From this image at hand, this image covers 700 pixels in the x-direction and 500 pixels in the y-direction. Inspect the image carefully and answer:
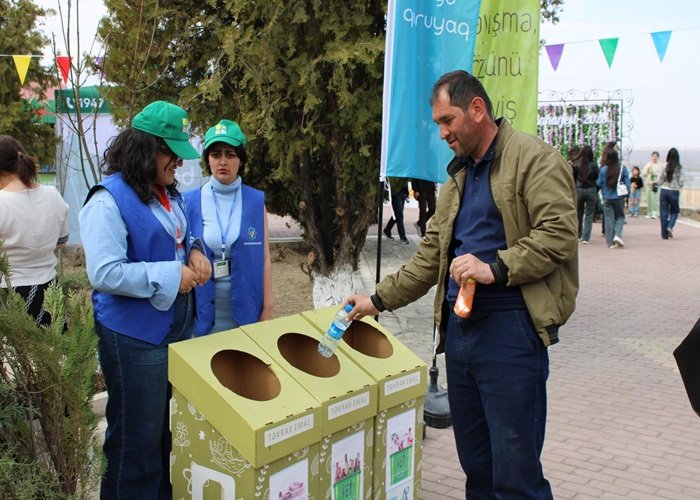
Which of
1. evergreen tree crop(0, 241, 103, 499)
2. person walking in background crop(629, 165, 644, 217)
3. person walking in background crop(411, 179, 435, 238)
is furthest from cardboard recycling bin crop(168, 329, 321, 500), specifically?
person walking in background crop(629, 165, 644, 217)

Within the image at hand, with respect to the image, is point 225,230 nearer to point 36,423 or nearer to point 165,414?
point 165,414

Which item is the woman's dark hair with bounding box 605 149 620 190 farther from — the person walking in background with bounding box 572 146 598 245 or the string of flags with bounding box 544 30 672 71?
the string of flags with bounding box 544 30 672 71

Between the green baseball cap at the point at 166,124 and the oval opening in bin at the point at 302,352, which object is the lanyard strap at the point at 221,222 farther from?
the green baseball cap at the point at 166,124

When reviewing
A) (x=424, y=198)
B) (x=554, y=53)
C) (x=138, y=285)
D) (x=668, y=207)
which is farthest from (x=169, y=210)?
(x=668, y=207)

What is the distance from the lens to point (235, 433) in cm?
242

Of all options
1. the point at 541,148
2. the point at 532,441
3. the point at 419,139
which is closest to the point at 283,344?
the point at 532,441

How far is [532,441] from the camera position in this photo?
107 inches

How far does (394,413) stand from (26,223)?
2.30 meters

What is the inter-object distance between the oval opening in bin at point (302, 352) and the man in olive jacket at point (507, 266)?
0.64m

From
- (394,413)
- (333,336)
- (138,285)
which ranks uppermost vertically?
(138,285)

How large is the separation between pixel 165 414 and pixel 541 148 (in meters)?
1.79

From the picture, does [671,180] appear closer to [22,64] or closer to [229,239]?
[22,64]

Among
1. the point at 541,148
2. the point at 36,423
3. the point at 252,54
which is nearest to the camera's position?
the point at 36,423

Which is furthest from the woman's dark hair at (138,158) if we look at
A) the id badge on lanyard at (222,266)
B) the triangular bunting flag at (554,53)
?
the triangular bunting flag at (554,53)
